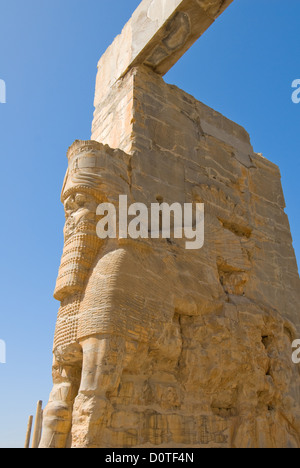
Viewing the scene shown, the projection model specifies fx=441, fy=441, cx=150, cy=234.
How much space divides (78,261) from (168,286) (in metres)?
0.73

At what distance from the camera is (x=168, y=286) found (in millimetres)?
3494

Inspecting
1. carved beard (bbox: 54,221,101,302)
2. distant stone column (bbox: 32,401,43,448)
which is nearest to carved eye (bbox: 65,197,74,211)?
carved beard (bbox: 54,221,101,302)

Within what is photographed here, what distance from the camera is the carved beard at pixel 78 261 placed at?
10.8ft

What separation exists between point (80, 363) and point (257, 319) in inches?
66.9

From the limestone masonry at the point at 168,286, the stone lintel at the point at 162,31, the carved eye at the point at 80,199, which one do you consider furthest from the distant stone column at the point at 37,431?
the stone lintel at the point at 162,31

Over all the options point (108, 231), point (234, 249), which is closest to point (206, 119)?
point (234, 249)

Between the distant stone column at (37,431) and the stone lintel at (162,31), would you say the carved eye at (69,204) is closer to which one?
the stone lintel at (162,31)

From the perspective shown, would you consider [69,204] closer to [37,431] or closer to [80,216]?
[80,216]

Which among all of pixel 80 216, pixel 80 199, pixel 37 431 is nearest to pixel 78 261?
pixel 80 216

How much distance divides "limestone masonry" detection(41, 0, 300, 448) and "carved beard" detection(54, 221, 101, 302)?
0.4 inches

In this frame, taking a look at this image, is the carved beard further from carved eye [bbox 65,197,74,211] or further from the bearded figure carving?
carved eye [bbox 65,197,74,211]
